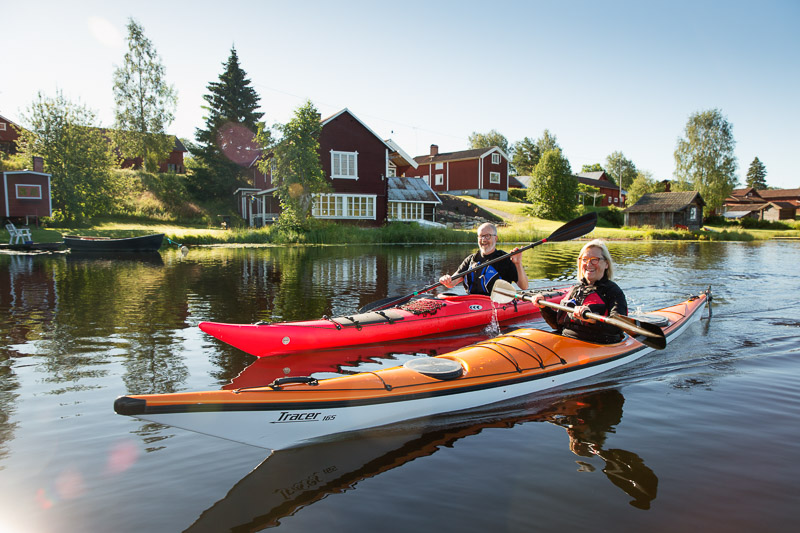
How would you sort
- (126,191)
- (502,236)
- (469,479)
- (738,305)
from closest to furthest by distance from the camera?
1. (469,479)
2. (738,305)
3. (502,236)
4. (126,191)

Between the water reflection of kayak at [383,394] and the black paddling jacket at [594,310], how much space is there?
0.16 metres

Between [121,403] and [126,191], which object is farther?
[126,191]

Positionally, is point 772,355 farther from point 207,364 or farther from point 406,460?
point 207,364

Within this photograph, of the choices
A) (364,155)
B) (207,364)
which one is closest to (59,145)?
(364,155)

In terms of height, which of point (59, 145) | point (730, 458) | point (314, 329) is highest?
point (59, 145)

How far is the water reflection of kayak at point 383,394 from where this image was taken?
3352 mm

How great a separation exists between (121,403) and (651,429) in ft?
14.4

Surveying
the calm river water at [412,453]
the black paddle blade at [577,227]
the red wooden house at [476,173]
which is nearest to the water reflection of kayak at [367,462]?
the calm river water at [412,453]

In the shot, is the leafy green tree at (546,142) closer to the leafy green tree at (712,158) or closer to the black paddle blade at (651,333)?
the leafy green tree at (712,158)

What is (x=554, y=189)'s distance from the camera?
137ft

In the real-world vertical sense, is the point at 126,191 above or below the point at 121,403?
above

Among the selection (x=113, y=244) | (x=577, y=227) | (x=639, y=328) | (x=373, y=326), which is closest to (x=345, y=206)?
(x=113, y=244)

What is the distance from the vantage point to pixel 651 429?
4602mm

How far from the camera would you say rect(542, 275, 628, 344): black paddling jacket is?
5.31 m
